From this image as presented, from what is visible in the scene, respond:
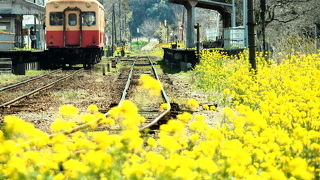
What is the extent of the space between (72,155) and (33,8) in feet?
97.6

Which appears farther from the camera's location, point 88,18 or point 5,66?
point 88,18

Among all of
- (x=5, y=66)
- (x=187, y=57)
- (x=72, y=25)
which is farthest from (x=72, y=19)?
(x=187, y=57)

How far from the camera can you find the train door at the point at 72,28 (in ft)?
77.5

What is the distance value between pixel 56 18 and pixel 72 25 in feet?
2.46

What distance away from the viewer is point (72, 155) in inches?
150

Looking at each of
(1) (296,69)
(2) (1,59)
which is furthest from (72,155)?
(2) (1,59)

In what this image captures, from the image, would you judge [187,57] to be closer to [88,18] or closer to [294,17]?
[88,18]

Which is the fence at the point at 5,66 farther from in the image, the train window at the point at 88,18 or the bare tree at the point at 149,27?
the bare tree at the point at 149,27

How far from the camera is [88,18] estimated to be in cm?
2362

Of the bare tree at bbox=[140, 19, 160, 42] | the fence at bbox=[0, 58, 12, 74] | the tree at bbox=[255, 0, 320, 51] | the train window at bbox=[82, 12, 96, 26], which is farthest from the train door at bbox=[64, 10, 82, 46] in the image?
the bare tree at bbox=[140, 19, 160, 42]

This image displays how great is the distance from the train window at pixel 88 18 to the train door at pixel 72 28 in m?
0.22

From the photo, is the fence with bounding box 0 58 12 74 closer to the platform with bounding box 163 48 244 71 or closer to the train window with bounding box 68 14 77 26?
the train window with bounding box 68 14 77 26

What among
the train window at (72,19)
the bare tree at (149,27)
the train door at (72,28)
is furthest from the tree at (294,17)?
A: the bare tree at (149,27)

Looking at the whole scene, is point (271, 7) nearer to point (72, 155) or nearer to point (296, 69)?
point (296, 69)
